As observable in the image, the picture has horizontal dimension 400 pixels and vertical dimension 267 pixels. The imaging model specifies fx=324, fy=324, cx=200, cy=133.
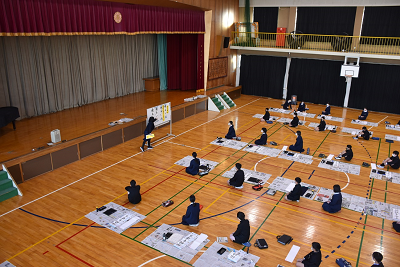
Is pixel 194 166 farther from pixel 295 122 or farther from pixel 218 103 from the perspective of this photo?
pixel 218 103

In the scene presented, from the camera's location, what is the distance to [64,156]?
13086 millimetres

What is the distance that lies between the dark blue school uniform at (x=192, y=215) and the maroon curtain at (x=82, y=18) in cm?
911

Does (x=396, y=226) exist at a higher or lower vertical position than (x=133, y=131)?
lower

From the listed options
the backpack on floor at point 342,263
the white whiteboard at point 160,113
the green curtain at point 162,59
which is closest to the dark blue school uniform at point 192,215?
the backpack on floor at point 342,263

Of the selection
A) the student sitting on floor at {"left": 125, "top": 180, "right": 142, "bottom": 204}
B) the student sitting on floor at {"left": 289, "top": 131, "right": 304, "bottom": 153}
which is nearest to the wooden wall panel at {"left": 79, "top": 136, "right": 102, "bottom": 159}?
the student sitting on floor at {"left": 125, "top": 180, "right": 142, "bottom": 204}

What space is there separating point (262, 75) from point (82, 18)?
16936 mm

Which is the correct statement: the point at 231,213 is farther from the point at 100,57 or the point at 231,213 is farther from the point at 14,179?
the point at 100,57

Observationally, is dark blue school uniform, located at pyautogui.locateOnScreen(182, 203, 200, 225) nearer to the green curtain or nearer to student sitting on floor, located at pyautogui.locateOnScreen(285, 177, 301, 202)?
student sitting on floor, located at pyautogui.locateOnScreen(285, 177, 301, 202)

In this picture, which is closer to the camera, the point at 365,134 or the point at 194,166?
the point at 194,166

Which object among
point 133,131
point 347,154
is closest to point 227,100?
point 133,131

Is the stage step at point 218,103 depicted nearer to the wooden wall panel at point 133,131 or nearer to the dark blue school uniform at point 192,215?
the wooden wall panel at point 133,131

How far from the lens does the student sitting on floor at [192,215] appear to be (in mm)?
9156

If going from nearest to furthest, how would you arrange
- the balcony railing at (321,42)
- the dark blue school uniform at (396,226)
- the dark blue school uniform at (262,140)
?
the dark blue school uniform at (396,226) → the dark blue school uniform at (262,140) → the balcony railing at (321,42)

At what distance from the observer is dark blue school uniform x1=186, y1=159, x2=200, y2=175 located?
1251cm
